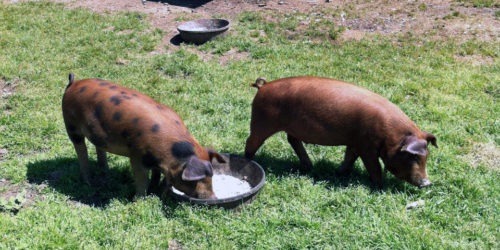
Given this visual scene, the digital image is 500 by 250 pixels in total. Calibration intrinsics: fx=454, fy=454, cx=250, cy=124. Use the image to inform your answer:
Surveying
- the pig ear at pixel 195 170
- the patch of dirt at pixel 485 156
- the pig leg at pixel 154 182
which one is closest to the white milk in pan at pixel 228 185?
the pig leg at pixel 154 182

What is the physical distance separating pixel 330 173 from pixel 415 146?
1.16 m

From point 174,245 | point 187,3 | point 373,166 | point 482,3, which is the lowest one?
point 187,3

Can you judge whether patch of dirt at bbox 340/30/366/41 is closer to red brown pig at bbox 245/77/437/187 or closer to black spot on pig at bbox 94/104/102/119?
red brown pig at bbox 245/77/437/187

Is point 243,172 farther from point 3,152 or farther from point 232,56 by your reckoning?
point 232,56

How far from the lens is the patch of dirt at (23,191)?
491 cm

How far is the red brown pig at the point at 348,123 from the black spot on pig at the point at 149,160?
1.34m

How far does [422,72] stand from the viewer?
826cm

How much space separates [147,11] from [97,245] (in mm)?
9164

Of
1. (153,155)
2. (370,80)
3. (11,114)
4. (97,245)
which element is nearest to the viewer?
(97,245)

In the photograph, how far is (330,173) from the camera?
5414 millimetres

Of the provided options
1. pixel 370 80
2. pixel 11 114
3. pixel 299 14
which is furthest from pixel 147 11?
pixel 370 80

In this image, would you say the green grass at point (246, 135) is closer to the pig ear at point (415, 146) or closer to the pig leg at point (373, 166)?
the pig leg at point (373, 166)

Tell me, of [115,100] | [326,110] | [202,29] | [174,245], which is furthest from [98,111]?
[202,29]

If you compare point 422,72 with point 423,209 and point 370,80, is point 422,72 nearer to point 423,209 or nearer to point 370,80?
point 370,80
